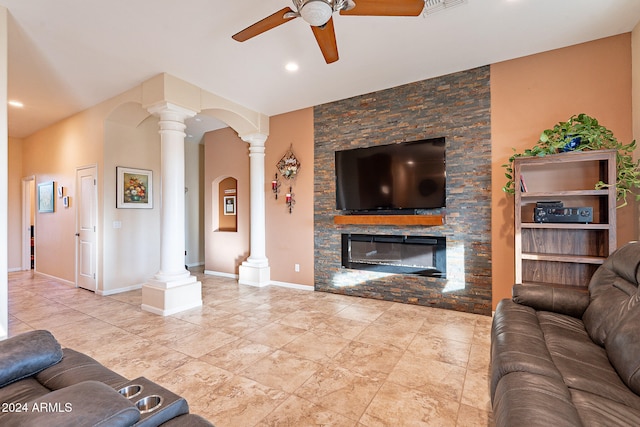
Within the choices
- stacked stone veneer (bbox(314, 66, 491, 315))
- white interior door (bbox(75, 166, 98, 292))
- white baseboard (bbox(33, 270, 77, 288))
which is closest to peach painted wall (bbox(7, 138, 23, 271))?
white baseboard (bbox(33, 270, 77, 288))

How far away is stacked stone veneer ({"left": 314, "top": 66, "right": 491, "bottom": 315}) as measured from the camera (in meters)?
3.46

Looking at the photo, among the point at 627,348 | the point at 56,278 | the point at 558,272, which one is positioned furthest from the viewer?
the point at 56,278

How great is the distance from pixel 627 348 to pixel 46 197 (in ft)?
26.0

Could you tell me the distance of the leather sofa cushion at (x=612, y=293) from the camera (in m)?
1.67

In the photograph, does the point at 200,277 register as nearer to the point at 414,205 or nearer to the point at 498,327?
the point at 414,205

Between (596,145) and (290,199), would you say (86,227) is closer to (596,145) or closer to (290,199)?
(290,199)

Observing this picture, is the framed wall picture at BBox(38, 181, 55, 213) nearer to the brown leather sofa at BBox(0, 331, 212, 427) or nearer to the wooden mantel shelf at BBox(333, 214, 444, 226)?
the wooden mantel shelf at BBox(333, 214, 444, 226)

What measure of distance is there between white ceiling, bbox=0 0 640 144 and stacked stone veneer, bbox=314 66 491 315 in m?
0.24

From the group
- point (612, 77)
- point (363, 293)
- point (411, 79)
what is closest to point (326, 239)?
point (363, 293)

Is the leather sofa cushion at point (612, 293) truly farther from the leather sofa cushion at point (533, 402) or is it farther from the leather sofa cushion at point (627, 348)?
the leather sofa cushion at point (533, 402)

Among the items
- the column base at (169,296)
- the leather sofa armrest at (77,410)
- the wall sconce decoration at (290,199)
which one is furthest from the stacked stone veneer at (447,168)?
the leather sofa armrest at (77,410)

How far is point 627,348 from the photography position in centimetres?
138

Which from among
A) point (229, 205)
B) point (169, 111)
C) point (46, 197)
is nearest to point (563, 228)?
point (169, 111)

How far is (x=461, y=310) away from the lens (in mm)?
3598
